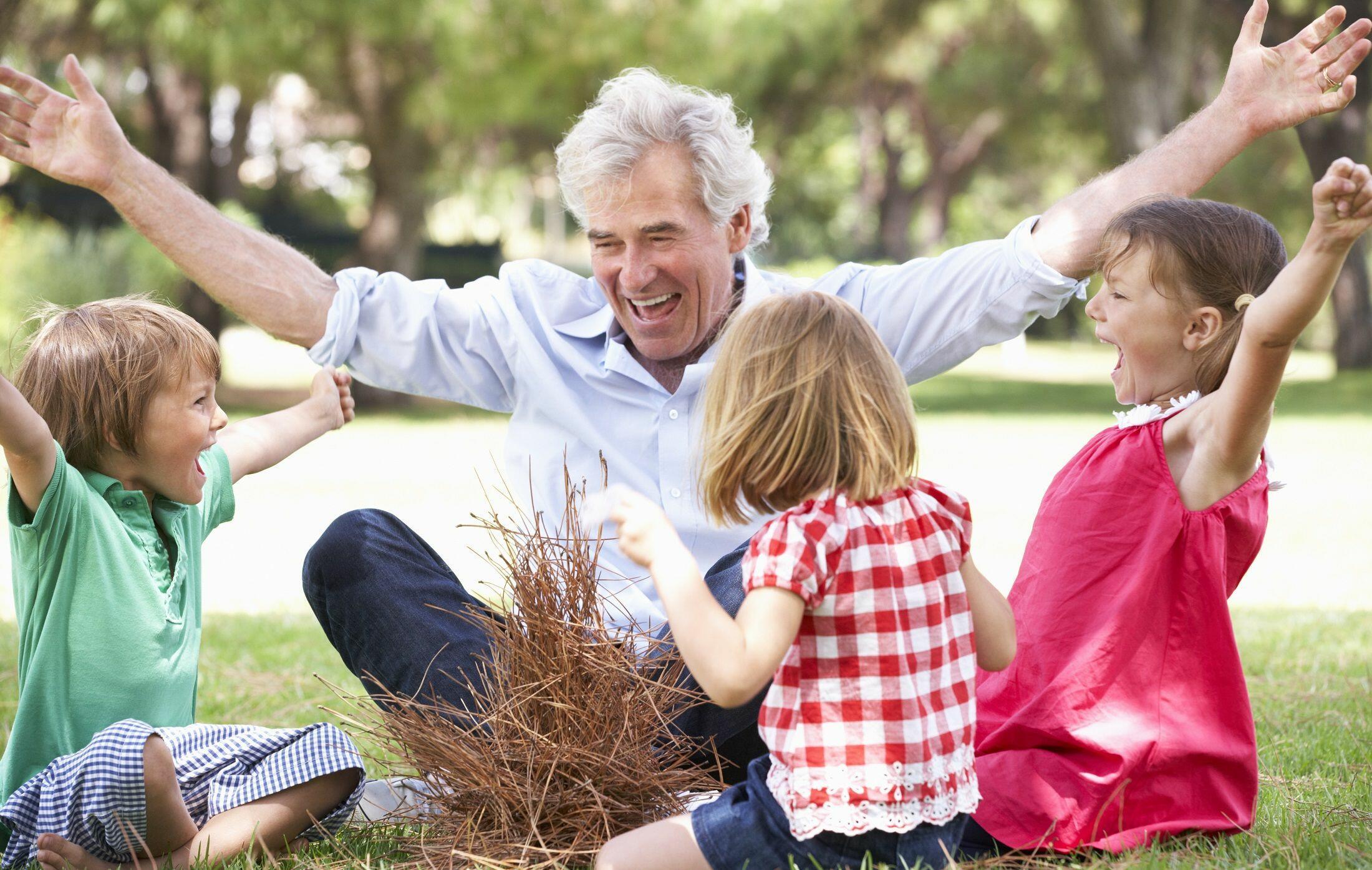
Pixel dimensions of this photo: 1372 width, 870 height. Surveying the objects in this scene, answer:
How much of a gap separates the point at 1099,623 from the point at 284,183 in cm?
3207

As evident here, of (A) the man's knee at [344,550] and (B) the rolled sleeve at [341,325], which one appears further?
(B) the rolled sleeve at [341,325]

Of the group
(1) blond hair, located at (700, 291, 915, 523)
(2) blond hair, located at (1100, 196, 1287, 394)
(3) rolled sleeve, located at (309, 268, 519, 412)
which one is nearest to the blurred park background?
(3) rolled sleeve, located at (309, 268, 519, 412)

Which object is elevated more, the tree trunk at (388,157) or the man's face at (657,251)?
the tree trunk at (388,157)

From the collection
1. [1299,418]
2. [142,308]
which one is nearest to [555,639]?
[142,308]

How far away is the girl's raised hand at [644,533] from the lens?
1919mm

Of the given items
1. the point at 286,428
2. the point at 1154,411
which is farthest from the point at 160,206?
the point at 1154,411

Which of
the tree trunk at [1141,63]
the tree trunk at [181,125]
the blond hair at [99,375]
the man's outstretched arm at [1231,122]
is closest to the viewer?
the blond hair at [99,375]

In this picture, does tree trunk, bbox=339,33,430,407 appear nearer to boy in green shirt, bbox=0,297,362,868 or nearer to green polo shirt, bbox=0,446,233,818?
boy in green shirt, bbox=0,297,362,868

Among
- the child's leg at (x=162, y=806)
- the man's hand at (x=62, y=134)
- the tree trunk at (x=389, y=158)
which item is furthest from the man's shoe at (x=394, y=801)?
the tree trunk at (x=389, y=158)

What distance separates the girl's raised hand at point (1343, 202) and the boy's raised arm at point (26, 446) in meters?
2.03

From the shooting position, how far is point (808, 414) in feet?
6.61

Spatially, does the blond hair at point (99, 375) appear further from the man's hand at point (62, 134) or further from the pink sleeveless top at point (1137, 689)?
the pink sleeveless top at point (1137, 689)

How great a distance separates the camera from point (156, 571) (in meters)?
2.70

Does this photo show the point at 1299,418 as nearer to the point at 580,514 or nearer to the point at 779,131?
the point at 779,131
